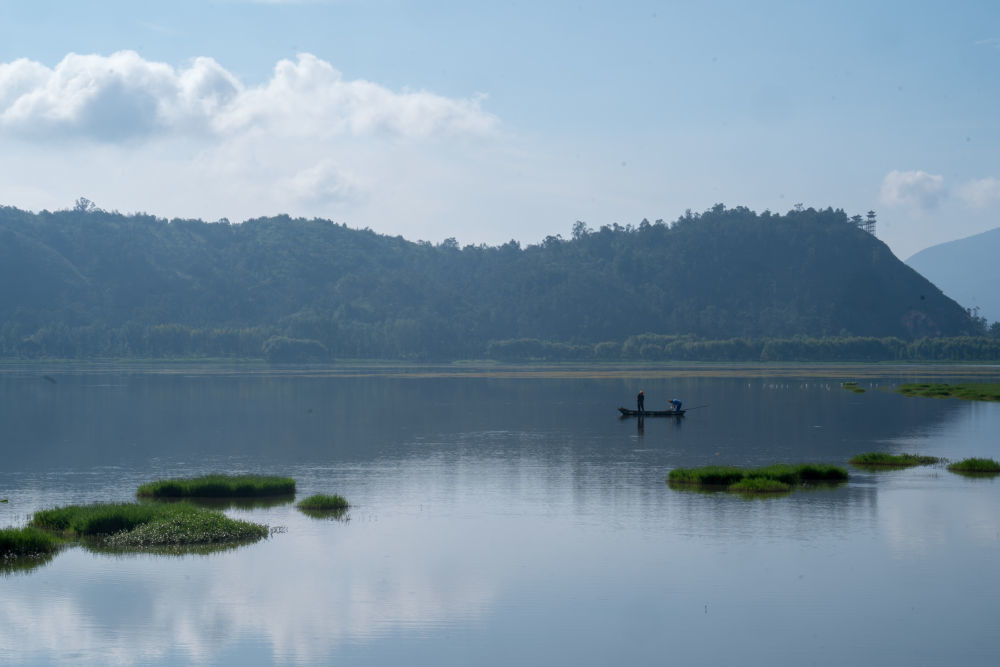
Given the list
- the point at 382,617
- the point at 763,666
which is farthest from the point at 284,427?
the point at 763,666

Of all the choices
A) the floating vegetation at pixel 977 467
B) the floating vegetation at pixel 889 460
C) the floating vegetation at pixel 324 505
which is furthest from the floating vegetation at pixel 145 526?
the floating vegetation at pixel 977 467

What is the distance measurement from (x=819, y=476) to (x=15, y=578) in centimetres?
2837

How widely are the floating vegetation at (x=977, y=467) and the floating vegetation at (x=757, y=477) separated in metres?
6.13

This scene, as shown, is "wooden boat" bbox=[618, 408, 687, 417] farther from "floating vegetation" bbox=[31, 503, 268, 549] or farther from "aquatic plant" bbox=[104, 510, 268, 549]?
"aquatic plant" bbox=[104, 510, 268, 549]

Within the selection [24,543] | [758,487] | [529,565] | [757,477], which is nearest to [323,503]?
[24,543]

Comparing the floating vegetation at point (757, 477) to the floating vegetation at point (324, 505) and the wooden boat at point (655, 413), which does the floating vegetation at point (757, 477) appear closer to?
the floating vegetation at point (324, 505)

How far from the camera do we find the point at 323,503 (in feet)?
117

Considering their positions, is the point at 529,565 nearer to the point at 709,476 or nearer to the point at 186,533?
the point at 186,533

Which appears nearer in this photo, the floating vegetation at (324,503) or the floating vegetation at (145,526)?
the floating vegetation at (145,526)

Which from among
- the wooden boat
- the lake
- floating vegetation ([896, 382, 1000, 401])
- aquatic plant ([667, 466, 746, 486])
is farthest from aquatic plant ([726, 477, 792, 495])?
floating vegetation ([896, 382, 1000, 401])

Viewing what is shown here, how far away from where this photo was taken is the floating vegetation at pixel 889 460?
151 feet

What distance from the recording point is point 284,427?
69875mm

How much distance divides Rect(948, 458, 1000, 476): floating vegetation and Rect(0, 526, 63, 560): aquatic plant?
3417 centimetres

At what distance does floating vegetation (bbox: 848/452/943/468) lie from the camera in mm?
46094
